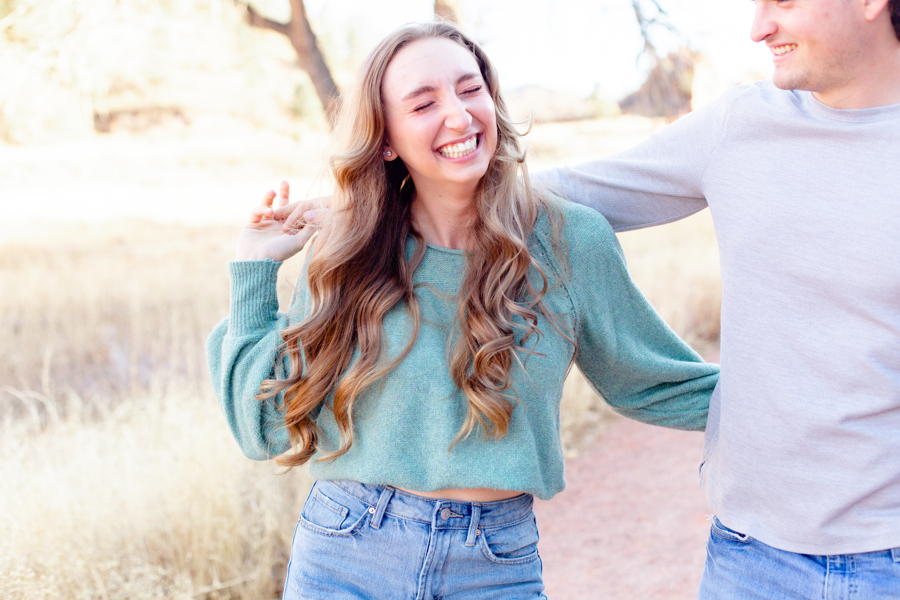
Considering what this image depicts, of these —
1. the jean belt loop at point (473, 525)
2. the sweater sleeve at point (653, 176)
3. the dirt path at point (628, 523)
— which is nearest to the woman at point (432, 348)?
the jean belt loop at point (473, 525)

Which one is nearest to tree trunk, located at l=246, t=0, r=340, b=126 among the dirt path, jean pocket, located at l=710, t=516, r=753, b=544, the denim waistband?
the dirt path

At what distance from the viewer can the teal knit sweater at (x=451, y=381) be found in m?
1.93

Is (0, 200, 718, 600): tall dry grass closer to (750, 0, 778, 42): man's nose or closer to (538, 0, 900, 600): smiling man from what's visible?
(538, 0, 900, 600): smiling man

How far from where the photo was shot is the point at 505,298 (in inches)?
78.2

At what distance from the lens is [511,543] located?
1953mm

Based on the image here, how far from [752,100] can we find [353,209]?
3.58 feet

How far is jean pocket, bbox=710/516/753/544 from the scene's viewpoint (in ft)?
6.10

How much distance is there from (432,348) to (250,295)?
0.53m

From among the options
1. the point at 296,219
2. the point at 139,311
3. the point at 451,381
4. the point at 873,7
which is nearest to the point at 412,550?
the point at 451,381

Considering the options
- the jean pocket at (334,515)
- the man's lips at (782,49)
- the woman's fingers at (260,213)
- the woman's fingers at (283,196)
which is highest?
the man's lips at (782,49)

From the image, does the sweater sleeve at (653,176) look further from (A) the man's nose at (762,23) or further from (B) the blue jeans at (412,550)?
(B) the blue jeans at (412,550)

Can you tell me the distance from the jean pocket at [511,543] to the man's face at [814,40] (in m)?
1.24

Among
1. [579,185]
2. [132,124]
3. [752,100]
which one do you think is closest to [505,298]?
[579,185]

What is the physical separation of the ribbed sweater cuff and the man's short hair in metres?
1.59
